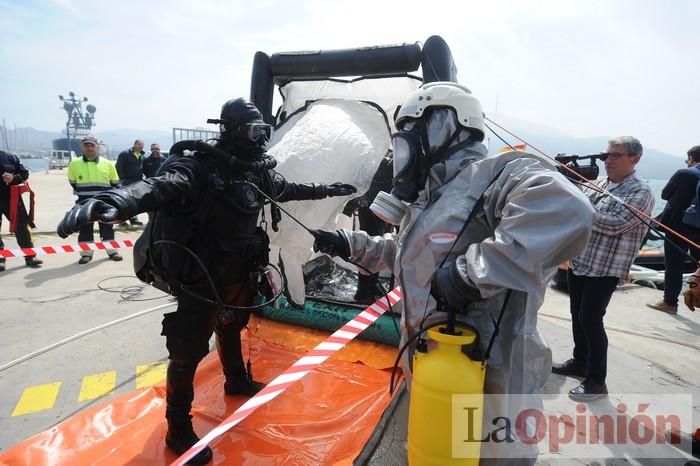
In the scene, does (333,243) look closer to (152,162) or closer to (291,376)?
(291,376)

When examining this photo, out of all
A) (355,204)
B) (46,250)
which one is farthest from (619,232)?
(46,250)

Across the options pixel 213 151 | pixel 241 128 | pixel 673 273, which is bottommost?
pixel 673 273

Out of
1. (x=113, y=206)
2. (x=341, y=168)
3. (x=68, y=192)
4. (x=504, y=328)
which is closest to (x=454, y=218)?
(x=504, y=328)

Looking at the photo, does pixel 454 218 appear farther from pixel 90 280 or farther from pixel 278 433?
pixel 90 280

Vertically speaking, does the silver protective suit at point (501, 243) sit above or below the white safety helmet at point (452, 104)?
below

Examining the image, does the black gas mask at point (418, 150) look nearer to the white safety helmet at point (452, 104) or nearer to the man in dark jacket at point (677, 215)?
the white safety helmet at point (452, 104)

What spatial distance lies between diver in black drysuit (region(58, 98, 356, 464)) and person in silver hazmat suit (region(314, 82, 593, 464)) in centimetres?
102

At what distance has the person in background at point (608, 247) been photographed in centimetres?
257

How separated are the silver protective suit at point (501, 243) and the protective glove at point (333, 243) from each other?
0.36 metres

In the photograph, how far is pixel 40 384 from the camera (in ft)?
9.43

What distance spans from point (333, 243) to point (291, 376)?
725 millimetres

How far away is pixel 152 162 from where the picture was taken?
823cm

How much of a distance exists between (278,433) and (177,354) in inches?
31.9

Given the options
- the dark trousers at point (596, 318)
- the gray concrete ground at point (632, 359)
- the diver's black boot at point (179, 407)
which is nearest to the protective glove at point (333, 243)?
the diver's black boot at point (179, 407)
